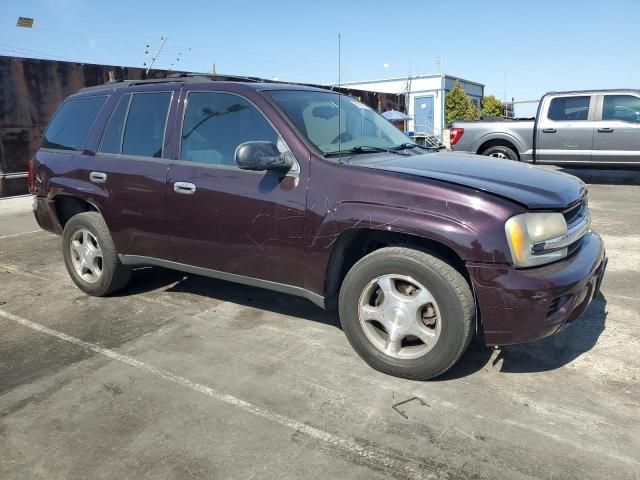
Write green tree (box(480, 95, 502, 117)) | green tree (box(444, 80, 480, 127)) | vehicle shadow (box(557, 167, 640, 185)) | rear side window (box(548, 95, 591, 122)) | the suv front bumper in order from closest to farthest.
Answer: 1. the suv front bumper
2. rear side window (box(548, 95, 591, 122))
3. vehicle shadow (box(557, 167, 640, 185))
4. green tree (box(444, 80, 480, 127))
5. green tree (box(480, 95, 502, 117))

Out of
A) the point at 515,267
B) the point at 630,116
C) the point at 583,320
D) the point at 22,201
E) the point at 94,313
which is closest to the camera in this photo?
the point at 515,267

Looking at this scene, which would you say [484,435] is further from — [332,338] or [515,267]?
[332,338]

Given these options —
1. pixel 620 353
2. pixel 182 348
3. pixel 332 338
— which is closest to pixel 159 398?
pixel 182 348

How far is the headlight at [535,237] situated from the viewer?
280 cm

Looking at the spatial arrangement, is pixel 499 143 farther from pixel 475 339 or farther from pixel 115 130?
pixel 115 130

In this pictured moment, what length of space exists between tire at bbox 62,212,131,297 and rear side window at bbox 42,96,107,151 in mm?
694

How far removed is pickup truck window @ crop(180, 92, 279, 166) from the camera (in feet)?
12.2

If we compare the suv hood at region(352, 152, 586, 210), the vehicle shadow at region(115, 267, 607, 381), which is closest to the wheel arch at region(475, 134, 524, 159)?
the vehicle shadow at region(115, 267, 607, 381)

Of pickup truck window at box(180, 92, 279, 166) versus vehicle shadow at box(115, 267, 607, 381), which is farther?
pickup truck window at box(180, 92, 279, 166)

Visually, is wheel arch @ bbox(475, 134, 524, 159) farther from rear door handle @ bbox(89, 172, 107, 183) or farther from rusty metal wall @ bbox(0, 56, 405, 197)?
rear door handle @ bbox(89, 172, 107, 183)

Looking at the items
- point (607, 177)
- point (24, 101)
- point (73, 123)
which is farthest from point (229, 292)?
point (607, 177)

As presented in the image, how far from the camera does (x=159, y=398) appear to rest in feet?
10.2

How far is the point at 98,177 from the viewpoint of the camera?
4523 mm

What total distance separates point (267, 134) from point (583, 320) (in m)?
2.74
